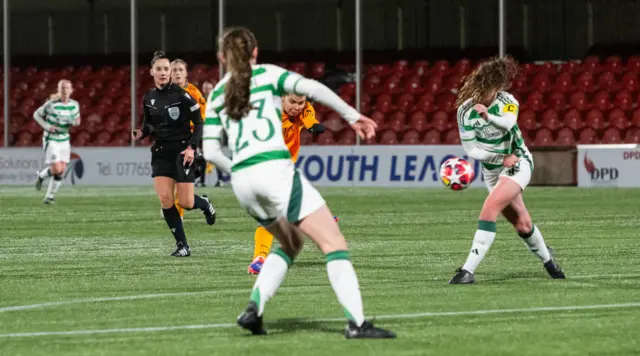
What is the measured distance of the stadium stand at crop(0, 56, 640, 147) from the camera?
110ft

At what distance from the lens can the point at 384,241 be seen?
1694cm

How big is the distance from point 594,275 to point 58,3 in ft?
109

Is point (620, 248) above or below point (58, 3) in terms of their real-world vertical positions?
below

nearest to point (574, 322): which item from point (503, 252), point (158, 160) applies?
point (503, 252)

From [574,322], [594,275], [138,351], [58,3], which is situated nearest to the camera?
[138,351]

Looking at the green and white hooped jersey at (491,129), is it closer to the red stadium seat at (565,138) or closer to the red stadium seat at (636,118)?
the red stadium seat at (565,138)

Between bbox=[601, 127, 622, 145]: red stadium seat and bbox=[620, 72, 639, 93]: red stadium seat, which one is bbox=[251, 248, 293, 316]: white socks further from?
bbox=[620, 72, 639, 93]: red stadium seat

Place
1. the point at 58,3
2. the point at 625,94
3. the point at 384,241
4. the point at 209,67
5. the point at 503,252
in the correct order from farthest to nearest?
1. the point at 58,3
2. the point at 209,67
3. the point at 625,94
4. the point at 384,241
5. the point at 503,252

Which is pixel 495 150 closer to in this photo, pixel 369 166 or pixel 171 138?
pixel 171 138

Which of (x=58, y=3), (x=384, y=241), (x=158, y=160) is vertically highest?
(x=58, y=3)

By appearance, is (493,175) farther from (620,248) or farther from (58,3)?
(58,3)

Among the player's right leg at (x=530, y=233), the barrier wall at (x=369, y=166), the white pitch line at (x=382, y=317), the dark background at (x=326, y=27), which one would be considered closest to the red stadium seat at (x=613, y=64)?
the dark background at (x=326, y=27)

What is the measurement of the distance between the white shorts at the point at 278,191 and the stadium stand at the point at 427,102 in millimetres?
24322

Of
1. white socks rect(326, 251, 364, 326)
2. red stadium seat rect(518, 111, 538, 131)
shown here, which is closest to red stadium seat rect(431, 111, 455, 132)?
red stadium seat rect(518, 111, 538, 131)
